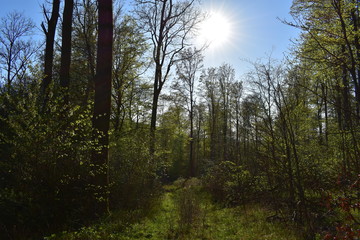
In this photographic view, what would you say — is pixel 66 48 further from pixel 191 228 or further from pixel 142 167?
pixel 191 228

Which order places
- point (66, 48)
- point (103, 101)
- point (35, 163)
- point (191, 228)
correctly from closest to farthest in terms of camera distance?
point (35, 163)
point (191, 228)
point (103, 101)
point (66, 48)

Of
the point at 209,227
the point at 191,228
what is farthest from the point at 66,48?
the point at 209,227

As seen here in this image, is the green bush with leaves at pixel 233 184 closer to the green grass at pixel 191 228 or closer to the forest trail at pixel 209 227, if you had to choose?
the forest trail at pixel 209 227

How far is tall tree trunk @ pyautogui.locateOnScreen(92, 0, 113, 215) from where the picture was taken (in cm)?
637

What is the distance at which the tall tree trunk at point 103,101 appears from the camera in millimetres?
6367

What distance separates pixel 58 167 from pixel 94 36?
11.8 meters

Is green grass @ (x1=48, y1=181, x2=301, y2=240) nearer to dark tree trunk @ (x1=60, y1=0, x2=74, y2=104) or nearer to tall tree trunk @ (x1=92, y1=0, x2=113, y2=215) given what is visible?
tall tree trunk @ (x1=92, y1=0, x2=113, y2=215)

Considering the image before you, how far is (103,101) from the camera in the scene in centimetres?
667

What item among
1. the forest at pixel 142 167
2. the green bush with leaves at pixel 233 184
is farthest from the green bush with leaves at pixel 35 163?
the green bush with leaves at pixel 233 184

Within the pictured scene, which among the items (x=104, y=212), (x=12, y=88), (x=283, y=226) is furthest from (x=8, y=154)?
(x=283, y=226)

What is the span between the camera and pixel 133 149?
8773 mm

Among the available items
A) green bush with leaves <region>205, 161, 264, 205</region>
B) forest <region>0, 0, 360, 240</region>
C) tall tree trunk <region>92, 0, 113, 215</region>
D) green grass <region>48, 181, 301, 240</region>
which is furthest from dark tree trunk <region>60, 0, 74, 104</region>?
green bush with leaves <region>205, 161, 264, 205</region>

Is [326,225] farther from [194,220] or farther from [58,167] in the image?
[58,167]

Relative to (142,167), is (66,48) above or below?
above
